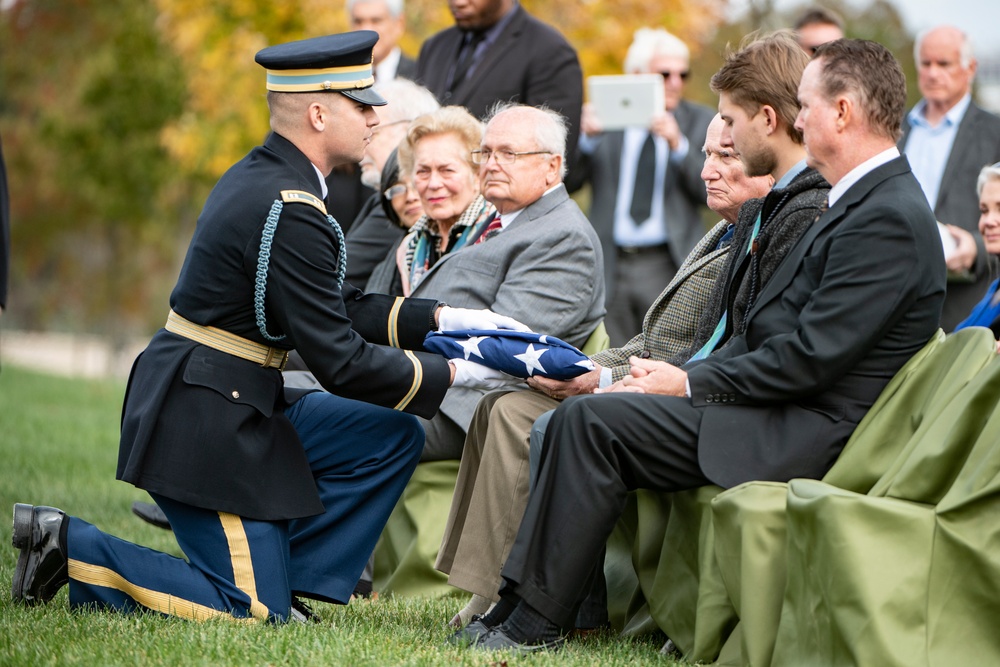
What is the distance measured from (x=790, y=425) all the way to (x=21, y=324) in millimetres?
25263

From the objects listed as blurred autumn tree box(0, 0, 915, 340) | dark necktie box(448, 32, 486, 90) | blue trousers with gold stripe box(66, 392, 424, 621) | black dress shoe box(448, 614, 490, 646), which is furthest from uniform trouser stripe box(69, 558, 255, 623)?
blurred autumn tree box(0, 0, 915, 340)

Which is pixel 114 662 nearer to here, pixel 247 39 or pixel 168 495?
pixel 168 495

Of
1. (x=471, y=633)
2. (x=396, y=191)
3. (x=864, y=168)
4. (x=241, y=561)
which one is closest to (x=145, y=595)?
(x=241, y=561)

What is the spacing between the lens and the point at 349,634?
4.02 m

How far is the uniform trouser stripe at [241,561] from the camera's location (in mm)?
4258

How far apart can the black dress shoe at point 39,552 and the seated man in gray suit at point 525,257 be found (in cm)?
Answer: 165

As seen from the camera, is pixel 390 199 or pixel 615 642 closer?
pixel 615 642

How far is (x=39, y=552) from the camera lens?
429 cm

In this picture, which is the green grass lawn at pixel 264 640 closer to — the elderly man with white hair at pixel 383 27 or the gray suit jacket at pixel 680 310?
the gray suit jacket at pixel 680 310

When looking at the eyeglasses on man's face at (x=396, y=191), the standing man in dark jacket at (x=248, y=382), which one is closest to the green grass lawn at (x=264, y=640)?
the standing man in dark jacket at (x=248, y=382)

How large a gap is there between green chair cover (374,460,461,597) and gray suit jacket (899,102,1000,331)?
2.90 meters

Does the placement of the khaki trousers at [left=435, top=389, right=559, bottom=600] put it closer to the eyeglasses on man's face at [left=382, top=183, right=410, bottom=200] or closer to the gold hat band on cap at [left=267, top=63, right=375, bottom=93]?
the gold hat band on cap at [left=267, top=63, right=375, bottom=93]

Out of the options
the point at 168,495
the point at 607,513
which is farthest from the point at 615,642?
the point at 168,495

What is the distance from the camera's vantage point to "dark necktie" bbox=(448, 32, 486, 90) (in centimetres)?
760
